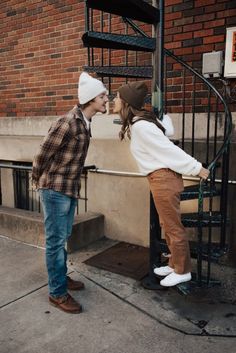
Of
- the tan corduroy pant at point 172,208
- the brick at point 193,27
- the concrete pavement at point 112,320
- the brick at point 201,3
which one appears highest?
the brick at point 201,3

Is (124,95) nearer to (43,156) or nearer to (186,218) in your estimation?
(43,156)

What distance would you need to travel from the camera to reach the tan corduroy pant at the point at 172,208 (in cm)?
297

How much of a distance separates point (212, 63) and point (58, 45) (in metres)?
2.54

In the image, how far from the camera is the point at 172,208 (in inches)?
118

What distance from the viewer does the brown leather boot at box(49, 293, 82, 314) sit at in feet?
9.89

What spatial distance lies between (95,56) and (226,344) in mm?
3909

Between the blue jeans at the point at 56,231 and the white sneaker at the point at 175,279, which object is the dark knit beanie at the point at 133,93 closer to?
the blue jeans at the point at 56,231

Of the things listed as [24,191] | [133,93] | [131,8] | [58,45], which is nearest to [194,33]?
[131,8]

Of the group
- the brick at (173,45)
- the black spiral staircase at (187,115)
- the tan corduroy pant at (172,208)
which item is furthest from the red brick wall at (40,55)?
the tan corduroy pant at (172,208)

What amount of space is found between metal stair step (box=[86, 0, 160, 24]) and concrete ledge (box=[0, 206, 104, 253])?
2.39 m

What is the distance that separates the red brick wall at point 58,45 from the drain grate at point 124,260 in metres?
1.79

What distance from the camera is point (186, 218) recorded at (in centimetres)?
341

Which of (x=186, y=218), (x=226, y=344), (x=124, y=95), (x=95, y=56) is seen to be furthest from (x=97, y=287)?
(x=95, y=56)

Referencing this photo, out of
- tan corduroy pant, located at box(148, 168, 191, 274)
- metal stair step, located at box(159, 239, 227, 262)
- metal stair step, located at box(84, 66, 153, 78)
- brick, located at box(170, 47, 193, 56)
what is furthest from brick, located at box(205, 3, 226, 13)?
metal stair step, located at box(159, 239, 227, 262)
